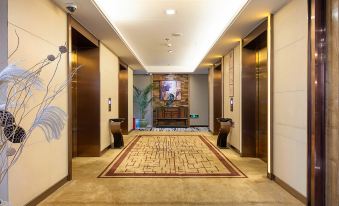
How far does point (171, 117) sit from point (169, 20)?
993 cm

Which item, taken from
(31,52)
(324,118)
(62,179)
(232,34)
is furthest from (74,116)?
(324,118)

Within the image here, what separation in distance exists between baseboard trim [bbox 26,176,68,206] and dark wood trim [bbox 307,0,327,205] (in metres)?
3.48

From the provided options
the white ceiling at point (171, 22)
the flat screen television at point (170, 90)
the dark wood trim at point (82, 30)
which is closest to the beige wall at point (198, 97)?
the flat screen television at point (170, 90)

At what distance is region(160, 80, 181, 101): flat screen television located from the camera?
53.7 ft

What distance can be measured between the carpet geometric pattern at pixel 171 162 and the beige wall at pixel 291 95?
3.69 ft

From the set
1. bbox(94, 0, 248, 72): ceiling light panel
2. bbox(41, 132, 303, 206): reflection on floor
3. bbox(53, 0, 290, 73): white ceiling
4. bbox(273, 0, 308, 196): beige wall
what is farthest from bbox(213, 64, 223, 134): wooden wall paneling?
bbox(273, 0, 308, 196): beige wall

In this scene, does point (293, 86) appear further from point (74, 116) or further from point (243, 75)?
point (74, 116)

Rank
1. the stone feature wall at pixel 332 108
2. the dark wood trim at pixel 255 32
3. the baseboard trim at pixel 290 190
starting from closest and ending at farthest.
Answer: the stone feature wall at pixel 332 108 → the baseboard trim at pixel 290 190 → the dark wood trim at pixel 255 32

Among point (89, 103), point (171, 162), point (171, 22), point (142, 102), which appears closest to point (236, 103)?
point (171, 162)

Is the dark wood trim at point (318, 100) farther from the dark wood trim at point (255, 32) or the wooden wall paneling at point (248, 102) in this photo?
the wooden wall paneling at point (248, 102)

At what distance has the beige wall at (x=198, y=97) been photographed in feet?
53.9

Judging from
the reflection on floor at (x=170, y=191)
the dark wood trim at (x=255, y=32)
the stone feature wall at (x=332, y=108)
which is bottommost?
the reflection on floor at (x=170, y=191)

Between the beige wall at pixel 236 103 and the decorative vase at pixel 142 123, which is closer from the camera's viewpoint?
the beige wall at pixel 236 103

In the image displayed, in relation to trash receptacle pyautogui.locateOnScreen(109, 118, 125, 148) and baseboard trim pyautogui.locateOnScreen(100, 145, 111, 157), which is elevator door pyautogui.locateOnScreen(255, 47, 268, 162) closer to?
trash receptacle pyautogui.locateOnScreen(109, 118, 125, 148)
